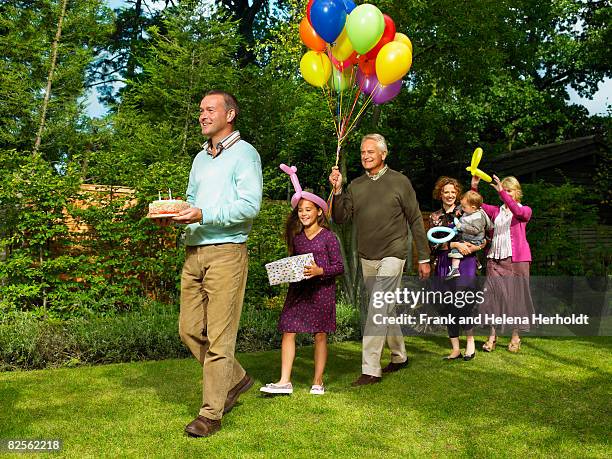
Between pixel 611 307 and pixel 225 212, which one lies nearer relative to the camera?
pixel 225 212

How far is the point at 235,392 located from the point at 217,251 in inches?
44.9

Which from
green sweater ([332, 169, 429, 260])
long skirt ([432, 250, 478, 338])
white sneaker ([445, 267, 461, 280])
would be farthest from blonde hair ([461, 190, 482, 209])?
green sweater ([332, 169, 429, 260])

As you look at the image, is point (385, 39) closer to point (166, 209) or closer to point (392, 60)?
point (392, 60)

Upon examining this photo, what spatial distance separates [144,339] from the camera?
7227 millimetres

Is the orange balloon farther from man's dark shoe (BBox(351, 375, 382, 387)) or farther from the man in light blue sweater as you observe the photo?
man's dark shoe (BBox(351, 375, 382, 387))

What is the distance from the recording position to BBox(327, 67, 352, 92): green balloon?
723 centimetres

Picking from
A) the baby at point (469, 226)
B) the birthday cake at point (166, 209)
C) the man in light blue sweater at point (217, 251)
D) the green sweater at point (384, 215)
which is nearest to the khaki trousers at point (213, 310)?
the man in light blue sweater at point (217, 251)

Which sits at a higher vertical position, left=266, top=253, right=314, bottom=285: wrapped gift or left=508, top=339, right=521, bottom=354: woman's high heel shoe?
left=266, top=253, right=314, bottom=285: wrapped gift

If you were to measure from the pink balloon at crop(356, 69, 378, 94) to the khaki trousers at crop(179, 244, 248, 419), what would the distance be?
3.31 meters

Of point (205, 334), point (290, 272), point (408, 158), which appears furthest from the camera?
point (408, 158)

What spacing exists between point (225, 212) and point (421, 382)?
106 inches

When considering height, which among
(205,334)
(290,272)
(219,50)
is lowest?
(205,334)

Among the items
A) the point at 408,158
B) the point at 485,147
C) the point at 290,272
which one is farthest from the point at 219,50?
the point at 290,272

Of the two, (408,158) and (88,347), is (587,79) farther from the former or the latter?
(88,347)
